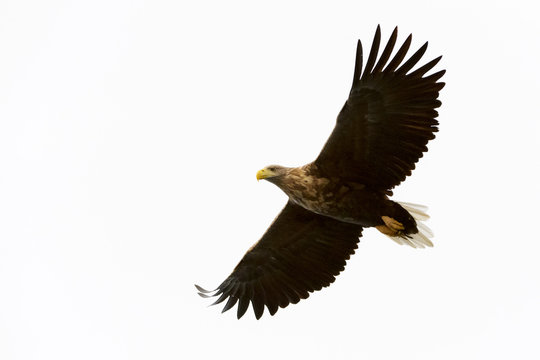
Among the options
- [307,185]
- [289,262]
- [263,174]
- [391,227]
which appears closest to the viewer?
[307,185]

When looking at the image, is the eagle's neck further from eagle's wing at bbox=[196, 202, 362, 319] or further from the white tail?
the white tail

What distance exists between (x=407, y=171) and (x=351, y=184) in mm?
751

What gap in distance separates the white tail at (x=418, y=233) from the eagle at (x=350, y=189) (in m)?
0.01

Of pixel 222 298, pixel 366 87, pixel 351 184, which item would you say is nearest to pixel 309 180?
pixel 351 184

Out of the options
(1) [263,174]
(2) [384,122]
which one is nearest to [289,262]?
(1) [263,174]

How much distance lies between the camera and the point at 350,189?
40.0 ft

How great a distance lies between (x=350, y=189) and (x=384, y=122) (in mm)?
1034

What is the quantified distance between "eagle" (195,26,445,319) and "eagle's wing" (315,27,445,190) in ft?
0.04

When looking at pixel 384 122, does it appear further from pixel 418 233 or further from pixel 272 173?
pixel 418 233

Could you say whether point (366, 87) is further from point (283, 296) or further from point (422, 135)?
point (283, 296)

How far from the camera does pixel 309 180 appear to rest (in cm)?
1214

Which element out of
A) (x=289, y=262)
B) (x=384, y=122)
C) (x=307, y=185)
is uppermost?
(x=384, y=122)

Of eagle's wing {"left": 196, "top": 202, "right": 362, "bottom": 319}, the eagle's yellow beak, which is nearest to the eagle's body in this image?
the eagle's yellow beak

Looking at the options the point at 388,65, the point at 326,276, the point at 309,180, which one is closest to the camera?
the point at 388,65
